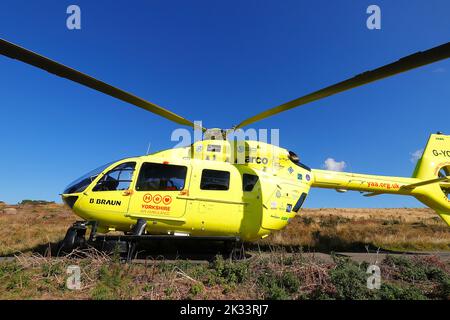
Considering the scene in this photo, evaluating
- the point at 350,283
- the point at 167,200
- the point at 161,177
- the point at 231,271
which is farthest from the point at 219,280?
the point at 161,177

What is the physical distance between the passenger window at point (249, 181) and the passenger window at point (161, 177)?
6.82ft

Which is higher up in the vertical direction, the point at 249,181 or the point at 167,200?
the point at 249,181

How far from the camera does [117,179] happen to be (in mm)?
9516

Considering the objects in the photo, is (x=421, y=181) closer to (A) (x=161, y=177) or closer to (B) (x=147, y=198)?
(A) (x=161, y=177)

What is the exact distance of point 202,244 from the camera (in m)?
12.4

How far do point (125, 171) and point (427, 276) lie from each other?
9.62 meters

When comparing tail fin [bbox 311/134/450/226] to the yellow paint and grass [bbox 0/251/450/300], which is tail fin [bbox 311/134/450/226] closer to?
the yellow paint

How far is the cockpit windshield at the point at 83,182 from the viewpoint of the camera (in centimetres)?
949

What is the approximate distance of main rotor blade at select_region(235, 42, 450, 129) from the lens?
15.6ft

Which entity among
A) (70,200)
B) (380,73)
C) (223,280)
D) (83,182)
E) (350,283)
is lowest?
(223,280)

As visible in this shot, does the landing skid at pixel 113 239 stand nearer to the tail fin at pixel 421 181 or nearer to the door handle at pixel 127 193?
the door handle at pixel 127 193

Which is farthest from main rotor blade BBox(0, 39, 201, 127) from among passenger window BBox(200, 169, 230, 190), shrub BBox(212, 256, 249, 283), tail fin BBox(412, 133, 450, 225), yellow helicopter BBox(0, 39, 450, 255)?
tail fin BBox(412, 133, 450, 225)

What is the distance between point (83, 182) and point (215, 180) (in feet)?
14.9

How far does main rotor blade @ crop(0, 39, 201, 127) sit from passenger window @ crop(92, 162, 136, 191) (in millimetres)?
2440
